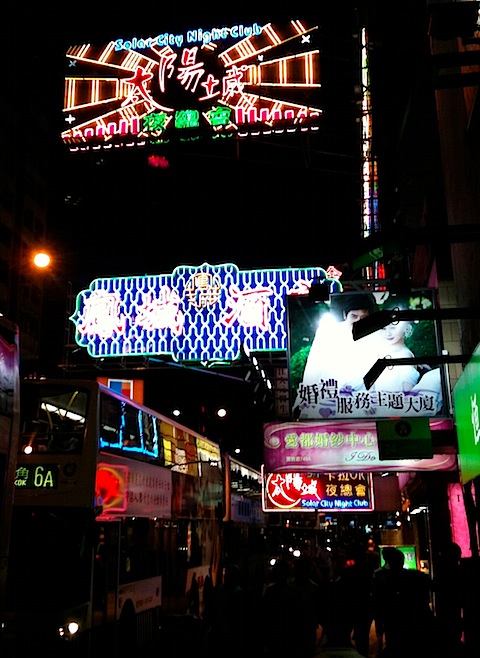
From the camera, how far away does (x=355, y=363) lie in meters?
13.5

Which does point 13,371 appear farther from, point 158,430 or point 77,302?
point 77,302

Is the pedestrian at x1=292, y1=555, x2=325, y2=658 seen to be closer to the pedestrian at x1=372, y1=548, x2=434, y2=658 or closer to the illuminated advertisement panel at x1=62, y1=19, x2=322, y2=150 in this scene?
the pedestrian at x1=372, y1=548, x2=434, y2=658

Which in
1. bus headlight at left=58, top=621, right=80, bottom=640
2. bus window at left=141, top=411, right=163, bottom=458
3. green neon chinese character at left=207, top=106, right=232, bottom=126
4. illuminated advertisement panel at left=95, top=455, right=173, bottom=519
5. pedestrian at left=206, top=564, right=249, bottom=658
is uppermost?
green neon chinese character at left=207, top=106, right=232, bottom=126

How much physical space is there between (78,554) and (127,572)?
212 cm

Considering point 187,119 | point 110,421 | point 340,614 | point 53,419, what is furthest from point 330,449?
point 187,119

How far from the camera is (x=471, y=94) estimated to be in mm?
7379

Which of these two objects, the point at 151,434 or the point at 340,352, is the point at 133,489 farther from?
the point at 340,352

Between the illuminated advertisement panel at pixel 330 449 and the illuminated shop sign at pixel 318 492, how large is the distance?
2967 millimetres

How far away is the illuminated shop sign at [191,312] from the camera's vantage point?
16.0 metres

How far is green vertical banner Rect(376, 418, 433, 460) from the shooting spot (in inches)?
426

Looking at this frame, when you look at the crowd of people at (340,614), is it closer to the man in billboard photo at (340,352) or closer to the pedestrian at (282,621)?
the pedestrian at (282,621)

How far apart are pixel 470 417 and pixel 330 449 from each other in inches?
225

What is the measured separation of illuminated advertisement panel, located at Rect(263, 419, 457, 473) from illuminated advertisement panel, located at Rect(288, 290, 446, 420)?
35 cm

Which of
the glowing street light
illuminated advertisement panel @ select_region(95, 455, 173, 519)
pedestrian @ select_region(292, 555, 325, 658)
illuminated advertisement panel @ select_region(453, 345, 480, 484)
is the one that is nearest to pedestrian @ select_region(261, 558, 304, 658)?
pedestrian @ select_region(292, 555, 325, 658)
